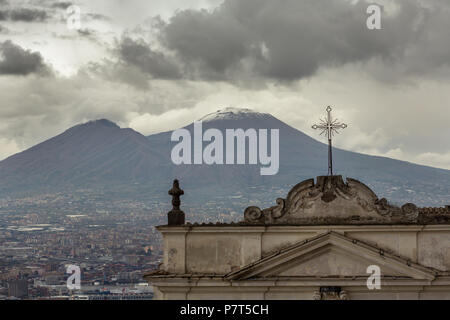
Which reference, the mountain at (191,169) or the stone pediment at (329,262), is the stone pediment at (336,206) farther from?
the mountain at (191,169)

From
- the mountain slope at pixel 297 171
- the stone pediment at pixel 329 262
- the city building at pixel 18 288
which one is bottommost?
the city building at pixel 18 288

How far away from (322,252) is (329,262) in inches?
13.0

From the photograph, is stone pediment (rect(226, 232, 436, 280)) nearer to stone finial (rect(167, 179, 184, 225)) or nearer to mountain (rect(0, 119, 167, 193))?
stone finial (rect(167, 179, 184, 225))

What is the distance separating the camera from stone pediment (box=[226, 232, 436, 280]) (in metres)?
26.3

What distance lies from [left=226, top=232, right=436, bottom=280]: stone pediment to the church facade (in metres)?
0.03

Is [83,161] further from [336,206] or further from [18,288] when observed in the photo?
[336,206]

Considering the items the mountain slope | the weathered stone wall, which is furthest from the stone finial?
the mountain slope

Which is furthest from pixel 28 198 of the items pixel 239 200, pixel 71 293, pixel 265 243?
pixel 265 243

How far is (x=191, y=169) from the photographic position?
133250 millimetres

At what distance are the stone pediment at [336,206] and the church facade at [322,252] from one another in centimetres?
3

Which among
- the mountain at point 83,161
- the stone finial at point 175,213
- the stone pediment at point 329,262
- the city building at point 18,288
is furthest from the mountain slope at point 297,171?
the stone pediment at point 329,262

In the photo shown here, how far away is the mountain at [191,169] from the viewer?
10981cm

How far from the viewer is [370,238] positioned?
87.3 feet

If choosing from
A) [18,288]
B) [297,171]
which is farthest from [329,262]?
[297,171]
